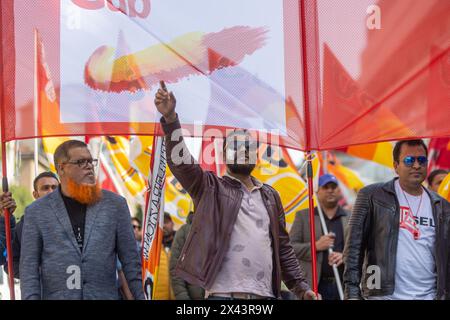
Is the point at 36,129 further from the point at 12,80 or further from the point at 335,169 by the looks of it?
the point at 335,169

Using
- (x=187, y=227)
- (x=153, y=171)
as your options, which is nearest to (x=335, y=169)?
(x=187, y=227)

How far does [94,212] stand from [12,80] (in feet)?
4.39

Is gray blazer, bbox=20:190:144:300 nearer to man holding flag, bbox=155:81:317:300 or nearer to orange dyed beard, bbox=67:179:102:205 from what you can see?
orange dyed beard, bbox=67:179:102:205

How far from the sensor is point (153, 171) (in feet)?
29.3

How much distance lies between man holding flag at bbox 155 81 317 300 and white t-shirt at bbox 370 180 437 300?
717 millimetres

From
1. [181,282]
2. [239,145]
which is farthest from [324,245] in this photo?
[239,145]

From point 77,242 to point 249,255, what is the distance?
1191 mm

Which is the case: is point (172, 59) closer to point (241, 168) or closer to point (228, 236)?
Result: point (241, 168)

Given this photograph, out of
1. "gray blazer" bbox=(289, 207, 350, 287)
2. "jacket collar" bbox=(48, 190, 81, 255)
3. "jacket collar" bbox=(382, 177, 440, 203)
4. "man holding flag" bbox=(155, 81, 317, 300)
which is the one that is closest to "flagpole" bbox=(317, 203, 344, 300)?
"gray blazer" bbox=(289, 207, 350, 287)

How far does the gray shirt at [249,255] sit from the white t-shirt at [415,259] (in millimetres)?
1100

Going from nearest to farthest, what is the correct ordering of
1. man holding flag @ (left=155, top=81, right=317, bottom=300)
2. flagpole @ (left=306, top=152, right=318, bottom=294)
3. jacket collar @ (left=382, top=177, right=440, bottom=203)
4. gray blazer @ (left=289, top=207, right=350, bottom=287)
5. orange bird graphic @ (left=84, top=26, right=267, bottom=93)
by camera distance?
man holding flag @ (left=155, top=81, right=317, bottom=300), flagpole @ (left=306, top=152, right=318, bottom=294), orange bird graphic @ (left=84, top=26, right=267, bottom=93), jacket collar @ (left=382, top=177, right=440, bottom=203), gray blazer @ (left=289, top=207, right=350, bottom=287)

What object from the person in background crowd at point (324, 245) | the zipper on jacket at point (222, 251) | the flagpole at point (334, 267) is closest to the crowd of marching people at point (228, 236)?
the zipper on jacket at point (222, 251)

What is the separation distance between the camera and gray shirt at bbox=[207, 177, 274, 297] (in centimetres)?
774

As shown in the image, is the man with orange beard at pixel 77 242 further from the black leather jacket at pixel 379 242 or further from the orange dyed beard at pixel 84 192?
the black leather jacket at pixel 379 242
